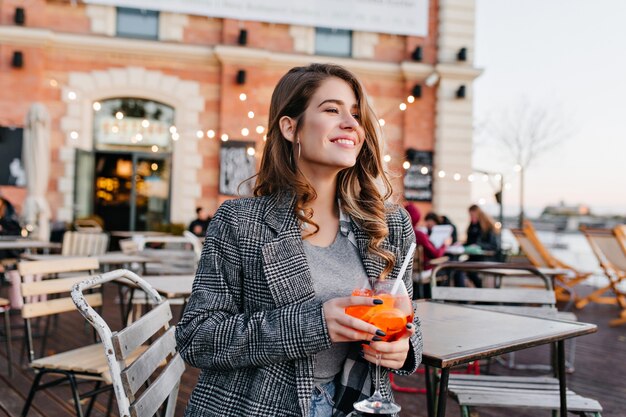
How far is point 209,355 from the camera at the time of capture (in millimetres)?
1264

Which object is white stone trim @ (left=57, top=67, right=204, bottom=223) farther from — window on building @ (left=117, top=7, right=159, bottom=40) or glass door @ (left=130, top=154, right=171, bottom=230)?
window on building @ (left=117, top=7, right=159, bottom=40)

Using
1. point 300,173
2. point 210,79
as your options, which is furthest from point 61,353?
point 210,79

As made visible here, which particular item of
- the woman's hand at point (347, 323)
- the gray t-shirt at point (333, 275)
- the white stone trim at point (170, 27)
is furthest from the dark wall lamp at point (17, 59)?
the woman's hand at point (347, 323)

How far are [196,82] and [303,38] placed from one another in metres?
2.65

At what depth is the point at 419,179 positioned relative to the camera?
39.3ft

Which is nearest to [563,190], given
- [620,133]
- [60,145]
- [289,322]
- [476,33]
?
[620,133]

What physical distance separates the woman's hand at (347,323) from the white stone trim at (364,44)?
1164 cm

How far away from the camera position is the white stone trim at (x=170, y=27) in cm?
1130

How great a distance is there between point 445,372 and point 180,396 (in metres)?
2.38

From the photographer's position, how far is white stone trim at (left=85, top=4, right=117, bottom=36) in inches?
434

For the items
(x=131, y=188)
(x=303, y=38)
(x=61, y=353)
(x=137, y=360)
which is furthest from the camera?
(x=303, y=38)

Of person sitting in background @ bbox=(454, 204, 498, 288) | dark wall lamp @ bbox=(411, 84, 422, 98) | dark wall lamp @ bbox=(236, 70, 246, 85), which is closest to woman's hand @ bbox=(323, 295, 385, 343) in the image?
person sitting in background @ bbox=(454, 204, 498, 288)

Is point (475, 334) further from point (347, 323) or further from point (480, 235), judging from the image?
point (480, 235)

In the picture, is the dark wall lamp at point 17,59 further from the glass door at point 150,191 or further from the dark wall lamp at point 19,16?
the glass door at point 150,191
